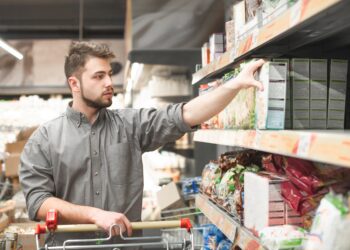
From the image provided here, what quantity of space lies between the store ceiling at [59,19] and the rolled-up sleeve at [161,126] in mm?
5120

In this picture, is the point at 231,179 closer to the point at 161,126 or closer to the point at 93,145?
the point at 161,126

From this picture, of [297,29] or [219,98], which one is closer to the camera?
[297,29]

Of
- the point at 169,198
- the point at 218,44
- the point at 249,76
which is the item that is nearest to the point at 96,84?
the point at 218,44

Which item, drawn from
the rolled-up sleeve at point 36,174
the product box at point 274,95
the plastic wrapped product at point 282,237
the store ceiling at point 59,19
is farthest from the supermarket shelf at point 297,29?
the store ceiling at point 59,19

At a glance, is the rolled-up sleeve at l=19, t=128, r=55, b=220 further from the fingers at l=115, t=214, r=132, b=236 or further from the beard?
the fingers at l=115, t=214, r=132, b=236

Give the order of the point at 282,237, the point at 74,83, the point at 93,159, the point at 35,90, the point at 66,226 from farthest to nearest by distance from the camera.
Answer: the point at 35,90 → the point at 74,83 → the point at 93,159 → the point at 66,226 → the point at 282,237

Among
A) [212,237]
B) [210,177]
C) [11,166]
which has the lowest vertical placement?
[212,237]

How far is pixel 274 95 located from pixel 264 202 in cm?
40

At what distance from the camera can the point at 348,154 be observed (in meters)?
1.11

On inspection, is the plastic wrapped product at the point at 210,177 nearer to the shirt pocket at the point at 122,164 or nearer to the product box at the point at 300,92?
the shirt pocket at the point at 122,164

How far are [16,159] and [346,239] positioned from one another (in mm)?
4946

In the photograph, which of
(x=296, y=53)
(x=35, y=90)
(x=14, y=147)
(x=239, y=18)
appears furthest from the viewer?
(x=35, y=90)

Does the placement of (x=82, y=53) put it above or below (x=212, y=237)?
above

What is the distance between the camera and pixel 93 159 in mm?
2596
